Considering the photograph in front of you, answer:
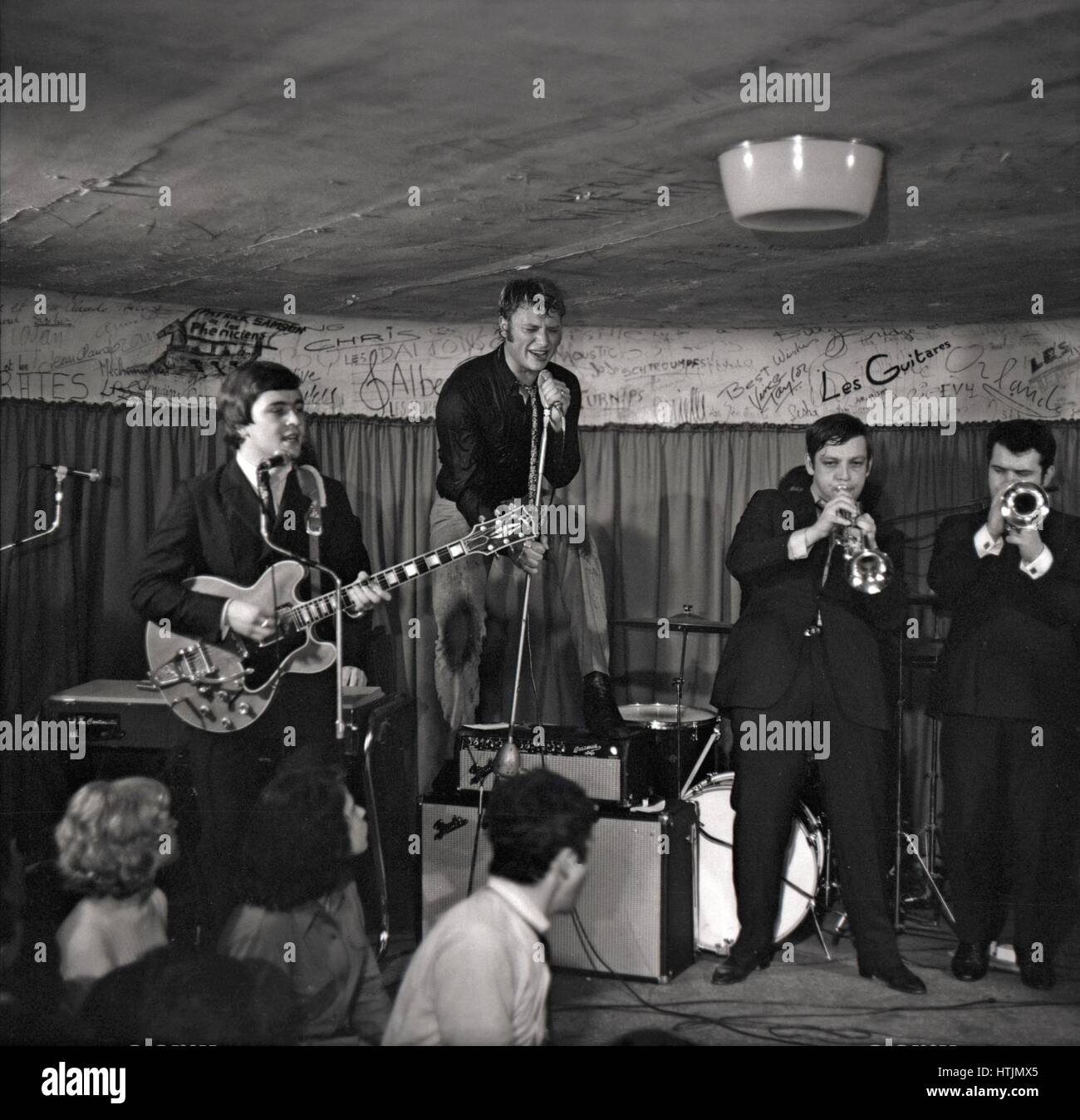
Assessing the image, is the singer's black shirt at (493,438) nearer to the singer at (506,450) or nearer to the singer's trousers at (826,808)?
the singer at (506,450)

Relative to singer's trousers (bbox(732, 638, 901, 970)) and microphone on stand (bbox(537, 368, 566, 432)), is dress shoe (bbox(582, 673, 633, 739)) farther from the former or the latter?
microphone on stand (bbox(537, 368, 566, 432))

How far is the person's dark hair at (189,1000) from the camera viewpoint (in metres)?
2.87

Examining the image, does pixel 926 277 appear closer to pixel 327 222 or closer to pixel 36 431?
pixel 327 222

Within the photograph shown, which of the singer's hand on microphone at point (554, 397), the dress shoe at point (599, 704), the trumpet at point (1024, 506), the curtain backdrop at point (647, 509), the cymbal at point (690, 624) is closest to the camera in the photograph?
the trumpet at point (1024, 506)

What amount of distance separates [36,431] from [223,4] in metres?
2.68

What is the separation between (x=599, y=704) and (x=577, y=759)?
345mm

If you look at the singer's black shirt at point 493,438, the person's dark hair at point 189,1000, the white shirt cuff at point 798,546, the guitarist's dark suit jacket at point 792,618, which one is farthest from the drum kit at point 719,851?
the person's dark hair at point 189,1000

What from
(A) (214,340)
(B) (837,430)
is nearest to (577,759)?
(B) (837,430)

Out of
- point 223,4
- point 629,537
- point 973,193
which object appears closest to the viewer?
point 223,4

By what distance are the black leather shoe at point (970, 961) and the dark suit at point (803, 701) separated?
0.25 m

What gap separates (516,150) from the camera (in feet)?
11.4

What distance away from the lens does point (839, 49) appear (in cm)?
282

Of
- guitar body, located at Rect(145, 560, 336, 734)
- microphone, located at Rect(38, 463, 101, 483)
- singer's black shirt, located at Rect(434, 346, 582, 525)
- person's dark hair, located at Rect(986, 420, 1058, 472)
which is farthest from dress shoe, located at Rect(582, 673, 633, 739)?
microphone, located at Rect(38, 463, 101, 483)
